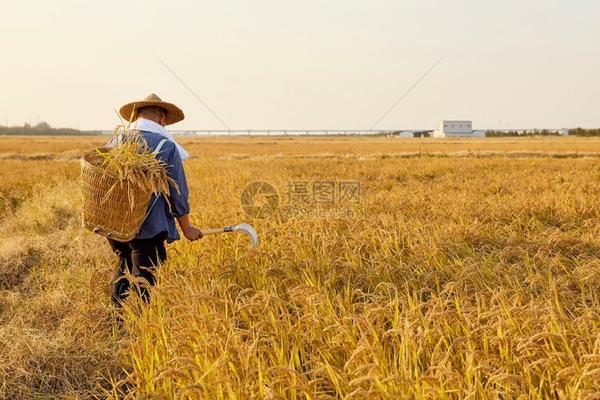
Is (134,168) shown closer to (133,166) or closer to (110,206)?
(133,166)

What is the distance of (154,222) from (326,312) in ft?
4.84

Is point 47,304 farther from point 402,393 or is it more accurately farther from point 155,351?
point 402,393

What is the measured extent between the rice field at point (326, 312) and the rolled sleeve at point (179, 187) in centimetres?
45

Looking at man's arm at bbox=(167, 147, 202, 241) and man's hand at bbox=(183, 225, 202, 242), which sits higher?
man's arm at bbox=(167, 147, 202, 241)

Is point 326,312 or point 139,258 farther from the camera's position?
point 139,258

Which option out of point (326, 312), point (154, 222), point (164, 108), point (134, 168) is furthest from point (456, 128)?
point (326, 312)

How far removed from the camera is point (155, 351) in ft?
8.17

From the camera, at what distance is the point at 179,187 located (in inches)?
143

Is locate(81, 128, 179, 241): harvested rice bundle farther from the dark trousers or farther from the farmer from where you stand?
the dark trousers

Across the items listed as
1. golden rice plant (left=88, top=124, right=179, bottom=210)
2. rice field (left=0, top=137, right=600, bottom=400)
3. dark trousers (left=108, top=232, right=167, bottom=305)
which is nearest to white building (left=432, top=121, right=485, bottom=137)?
rice field (left=0, top=137, right=600, bottom=400)

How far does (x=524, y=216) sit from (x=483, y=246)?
167cm

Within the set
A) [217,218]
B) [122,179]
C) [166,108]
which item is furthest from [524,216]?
[122,179]

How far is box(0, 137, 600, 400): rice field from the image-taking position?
6.74 feet

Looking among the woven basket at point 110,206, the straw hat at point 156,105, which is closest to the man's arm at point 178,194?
the woven basket at point 110,206
